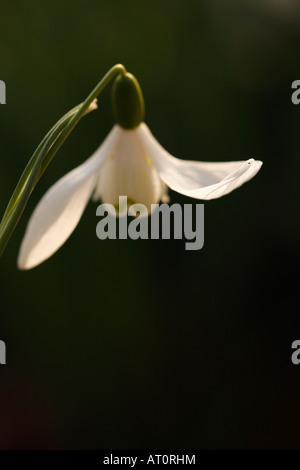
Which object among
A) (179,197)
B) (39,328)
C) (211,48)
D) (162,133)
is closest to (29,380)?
(39,328)

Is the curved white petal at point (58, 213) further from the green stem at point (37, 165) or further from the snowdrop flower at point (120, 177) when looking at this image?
the green stem at point (37, 165)

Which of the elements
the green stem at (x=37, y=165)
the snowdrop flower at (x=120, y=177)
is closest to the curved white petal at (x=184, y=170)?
the snowdrop flower at (x=120, y=177)

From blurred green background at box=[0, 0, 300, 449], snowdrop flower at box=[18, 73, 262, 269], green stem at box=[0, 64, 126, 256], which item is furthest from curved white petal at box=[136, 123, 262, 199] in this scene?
blurred green background at box=[0, 0, 300, 449]

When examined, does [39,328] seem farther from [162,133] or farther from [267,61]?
[267,61]

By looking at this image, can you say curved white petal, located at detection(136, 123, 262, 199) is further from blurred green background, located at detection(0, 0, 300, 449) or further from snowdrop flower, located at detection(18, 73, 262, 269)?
blurred green background, located at detection(0, 0, 300, 449)

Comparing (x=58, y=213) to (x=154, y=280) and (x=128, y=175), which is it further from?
(x=154, y=280)
